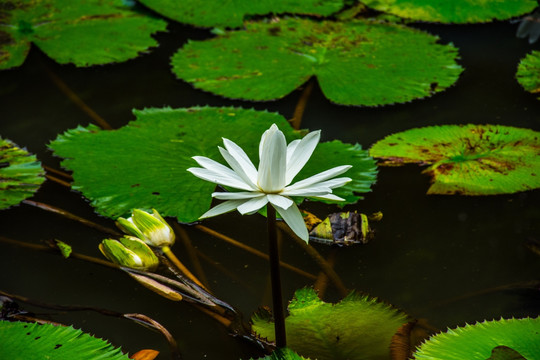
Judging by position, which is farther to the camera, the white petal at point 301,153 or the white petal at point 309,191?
the white petal at point 301,153

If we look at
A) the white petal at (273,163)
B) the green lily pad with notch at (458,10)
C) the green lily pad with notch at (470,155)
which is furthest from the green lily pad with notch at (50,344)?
the green lily pad with notch at (458,10)

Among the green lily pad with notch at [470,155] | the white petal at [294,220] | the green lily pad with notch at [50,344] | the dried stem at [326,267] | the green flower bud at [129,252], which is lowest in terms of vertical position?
the green lily pad with notch at [50,344]

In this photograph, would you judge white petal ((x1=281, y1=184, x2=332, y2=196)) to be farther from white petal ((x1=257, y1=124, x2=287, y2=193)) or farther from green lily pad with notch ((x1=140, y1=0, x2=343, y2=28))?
green lily pad with notch ((x1=140, y1=0, x2=343, y2=28))

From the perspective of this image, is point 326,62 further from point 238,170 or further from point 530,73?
point 238,170

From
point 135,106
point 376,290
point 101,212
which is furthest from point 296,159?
point 135,106

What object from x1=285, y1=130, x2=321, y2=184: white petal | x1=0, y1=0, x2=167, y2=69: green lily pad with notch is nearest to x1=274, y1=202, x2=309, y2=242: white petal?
x1=285, y1=130, x2=321, y2=184: white petal

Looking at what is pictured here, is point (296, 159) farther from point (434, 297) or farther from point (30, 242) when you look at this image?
point (30, 242)

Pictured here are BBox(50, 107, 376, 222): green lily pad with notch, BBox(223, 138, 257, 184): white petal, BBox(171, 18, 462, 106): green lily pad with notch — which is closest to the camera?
BBox(223, 138, 257, 184): white petal

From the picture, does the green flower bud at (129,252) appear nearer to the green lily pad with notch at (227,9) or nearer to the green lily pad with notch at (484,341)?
the green lily pad with notch at (484,341)
